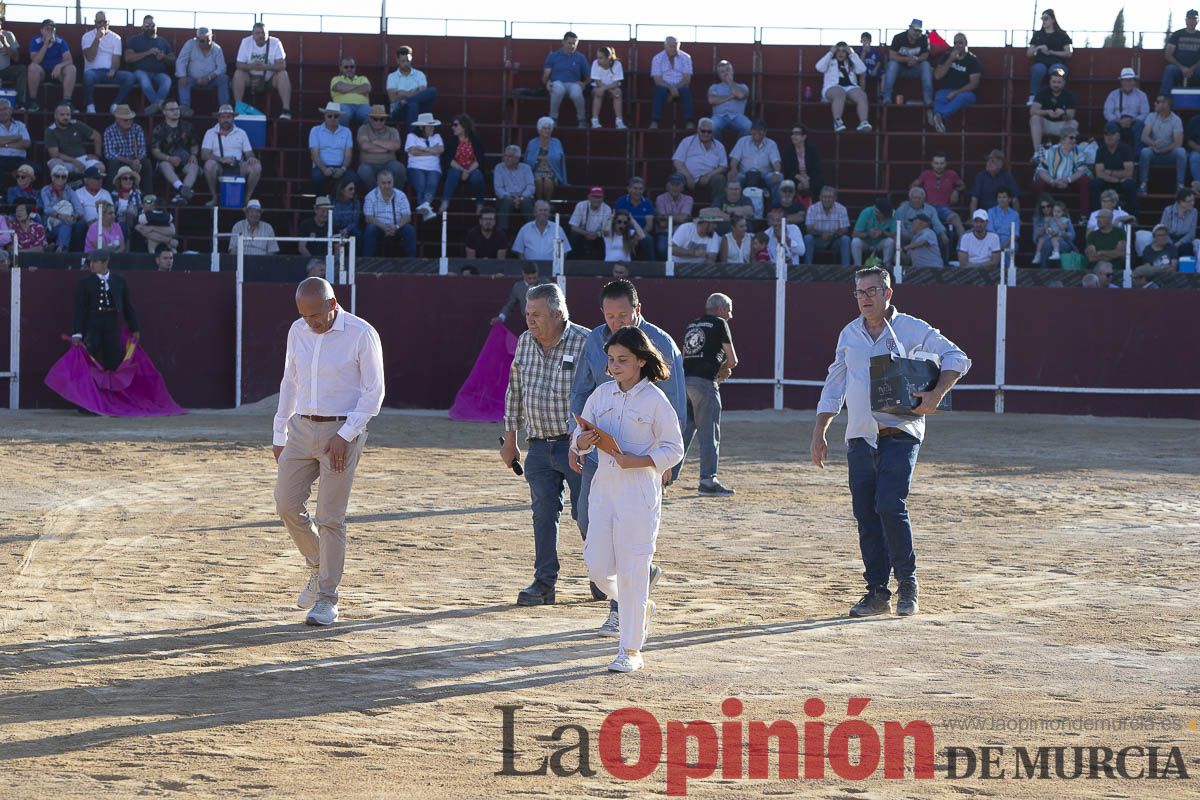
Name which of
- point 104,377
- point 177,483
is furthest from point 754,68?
point 177,483

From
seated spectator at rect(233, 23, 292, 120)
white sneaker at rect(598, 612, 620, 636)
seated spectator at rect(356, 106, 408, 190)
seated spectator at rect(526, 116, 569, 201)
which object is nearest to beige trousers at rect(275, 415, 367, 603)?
white sneaker at rect(598, 612, 620, 636)

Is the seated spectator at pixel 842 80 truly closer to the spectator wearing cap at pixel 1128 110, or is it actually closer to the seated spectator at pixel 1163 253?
the spectator wearing cap at pixel 1128 110

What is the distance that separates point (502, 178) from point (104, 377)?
6183 millimetres

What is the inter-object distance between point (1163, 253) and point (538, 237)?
7940 mm

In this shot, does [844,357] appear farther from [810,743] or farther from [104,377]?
[104,377]

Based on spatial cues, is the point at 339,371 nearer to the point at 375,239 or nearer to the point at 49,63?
the point at 375,239

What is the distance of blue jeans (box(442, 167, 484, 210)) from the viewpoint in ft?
73.2

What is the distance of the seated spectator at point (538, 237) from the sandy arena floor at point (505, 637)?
713 centimetres

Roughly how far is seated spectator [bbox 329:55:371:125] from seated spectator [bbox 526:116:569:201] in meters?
2.36

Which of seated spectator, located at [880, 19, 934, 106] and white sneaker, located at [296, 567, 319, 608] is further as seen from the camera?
seated spectator, located at [880, 19, 934, 106]

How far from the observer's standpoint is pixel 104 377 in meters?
18.7

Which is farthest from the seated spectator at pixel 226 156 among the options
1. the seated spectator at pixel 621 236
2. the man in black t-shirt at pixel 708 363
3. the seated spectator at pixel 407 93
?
the man in black t-shirt at pixel 708 363

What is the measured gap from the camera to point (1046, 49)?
82.2 feet

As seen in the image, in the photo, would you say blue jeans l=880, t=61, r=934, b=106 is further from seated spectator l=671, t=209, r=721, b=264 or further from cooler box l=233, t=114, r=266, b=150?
cooler box l=233, t=114, r=266, b=150
